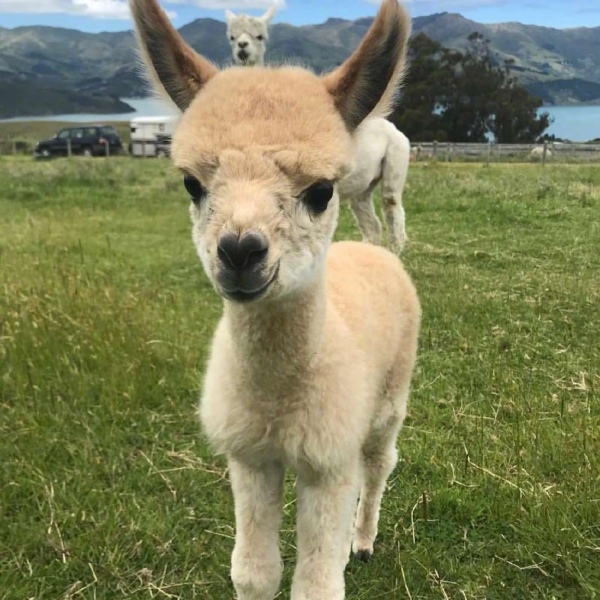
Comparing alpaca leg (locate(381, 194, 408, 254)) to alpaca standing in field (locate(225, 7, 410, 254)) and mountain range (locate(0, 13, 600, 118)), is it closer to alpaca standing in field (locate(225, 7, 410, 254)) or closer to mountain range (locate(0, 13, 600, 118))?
alpaca standing in field (locate(225, 7, 410, 254))

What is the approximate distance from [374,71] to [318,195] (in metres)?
0.47

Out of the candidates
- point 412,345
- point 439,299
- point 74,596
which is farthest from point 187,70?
point 439,299

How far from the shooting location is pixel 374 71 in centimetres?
203

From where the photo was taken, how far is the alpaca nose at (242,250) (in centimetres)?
158

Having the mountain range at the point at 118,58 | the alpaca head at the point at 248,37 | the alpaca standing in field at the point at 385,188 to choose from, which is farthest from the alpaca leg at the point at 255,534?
the mountain range at the point at 118,58

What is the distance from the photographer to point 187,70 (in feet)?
6.82

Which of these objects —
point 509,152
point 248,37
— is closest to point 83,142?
point 509,152

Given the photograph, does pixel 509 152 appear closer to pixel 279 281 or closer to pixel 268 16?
pixel 268 16

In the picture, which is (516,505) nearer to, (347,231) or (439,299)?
(439,299)

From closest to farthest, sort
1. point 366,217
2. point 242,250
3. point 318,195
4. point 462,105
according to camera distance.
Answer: point 242,250, point 318,195, point 366,217, point 462,105

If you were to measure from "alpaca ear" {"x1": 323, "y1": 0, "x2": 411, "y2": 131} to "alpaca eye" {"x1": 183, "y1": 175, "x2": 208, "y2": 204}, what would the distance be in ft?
1.66

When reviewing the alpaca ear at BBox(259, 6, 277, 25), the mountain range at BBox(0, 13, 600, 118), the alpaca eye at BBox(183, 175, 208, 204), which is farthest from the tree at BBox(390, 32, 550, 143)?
the alpaca eye at BBox(183, 175, 208, 204)

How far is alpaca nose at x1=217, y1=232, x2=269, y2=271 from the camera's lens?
158 cm

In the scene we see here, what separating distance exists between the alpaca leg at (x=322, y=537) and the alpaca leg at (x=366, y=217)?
19.2ft
